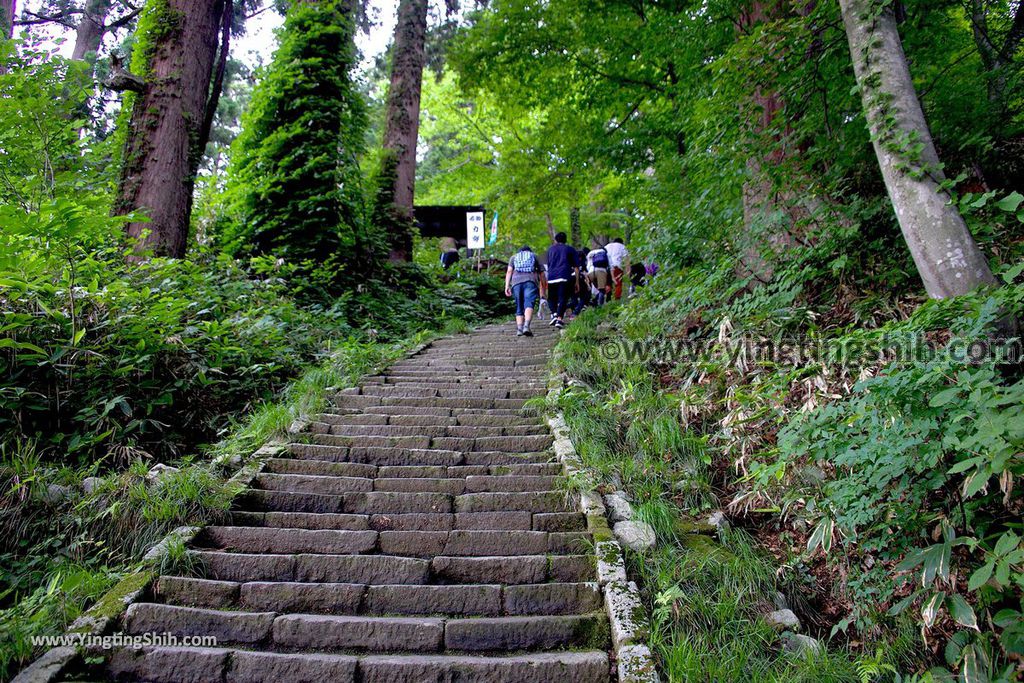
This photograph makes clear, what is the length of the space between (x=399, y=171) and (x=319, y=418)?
28.2 feet

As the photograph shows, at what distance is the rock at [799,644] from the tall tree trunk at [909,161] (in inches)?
87.5

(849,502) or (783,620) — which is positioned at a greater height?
(849,502)

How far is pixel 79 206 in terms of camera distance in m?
4.53

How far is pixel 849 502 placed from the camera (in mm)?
3098

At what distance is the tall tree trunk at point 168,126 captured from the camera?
737cm

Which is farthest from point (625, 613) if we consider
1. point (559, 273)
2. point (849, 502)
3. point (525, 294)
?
point (559, 273)

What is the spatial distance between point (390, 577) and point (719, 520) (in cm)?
229

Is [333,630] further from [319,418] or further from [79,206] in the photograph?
[79,206]

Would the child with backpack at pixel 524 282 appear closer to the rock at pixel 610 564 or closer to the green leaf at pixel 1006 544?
the rock at pixel 610 564

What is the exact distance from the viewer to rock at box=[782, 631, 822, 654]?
2.84m

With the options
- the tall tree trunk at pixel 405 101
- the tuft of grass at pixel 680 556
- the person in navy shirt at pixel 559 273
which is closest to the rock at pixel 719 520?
the tuft of grass at pixel 680 556

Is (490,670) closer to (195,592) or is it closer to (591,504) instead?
(591,504)

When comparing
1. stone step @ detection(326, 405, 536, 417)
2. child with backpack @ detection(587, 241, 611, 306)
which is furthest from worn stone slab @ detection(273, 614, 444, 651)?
child with backpack @ detection(587, 241, 611, 306)

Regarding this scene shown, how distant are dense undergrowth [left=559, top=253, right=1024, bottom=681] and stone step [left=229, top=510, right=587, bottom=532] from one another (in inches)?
23.1
